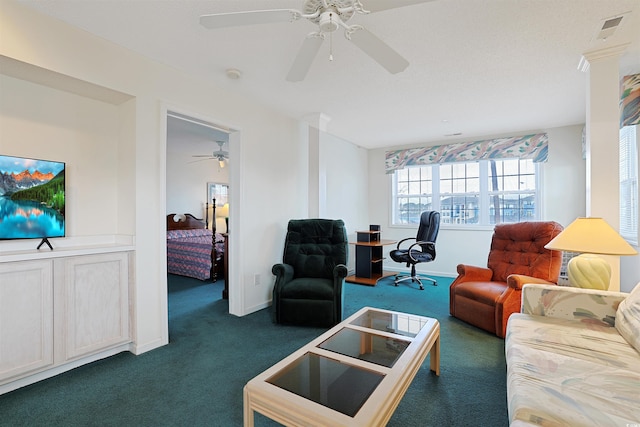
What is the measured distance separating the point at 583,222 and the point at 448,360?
4.48 feet

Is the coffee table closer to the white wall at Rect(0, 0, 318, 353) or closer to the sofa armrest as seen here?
the sofa armrest

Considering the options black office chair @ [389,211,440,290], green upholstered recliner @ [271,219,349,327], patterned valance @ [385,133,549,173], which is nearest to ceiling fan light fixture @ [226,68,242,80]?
green upholstered recliner @ [271,219,349,327]

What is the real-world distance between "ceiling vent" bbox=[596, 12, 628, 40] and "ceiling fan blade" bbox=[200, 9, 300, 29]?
81.1 inches

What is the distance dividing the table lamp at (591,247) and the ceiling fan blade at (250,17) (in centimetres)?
222

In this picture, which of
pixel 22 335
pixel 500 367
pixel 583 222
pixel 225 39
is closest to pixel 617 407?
pixel 500 367

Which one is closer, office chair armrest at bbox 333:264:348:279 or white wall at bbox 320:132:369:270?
office chair armrest at bbox 333:264:348:279

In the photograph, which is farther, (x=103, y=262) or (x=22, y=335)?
(x=103, y=262)

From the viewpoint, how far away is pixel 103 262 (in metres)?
2.24

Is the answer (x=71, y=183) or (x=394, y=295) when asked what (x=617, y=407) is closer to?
(x=394, y=295)

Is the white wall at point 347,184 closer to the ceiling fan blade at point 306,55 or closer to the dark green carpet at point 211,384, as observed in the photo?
the ceiling fan blade at point 306,55

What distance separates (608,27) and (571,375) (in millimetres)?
2250

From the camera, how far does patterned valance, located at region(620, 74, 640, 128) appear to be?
2.45 meters

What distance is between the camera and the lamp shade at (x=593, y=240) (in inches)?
72.6

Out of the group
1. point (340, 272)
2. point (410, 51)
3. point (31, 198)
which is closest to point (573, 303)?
point (340, 272)
